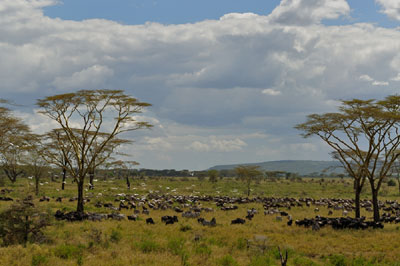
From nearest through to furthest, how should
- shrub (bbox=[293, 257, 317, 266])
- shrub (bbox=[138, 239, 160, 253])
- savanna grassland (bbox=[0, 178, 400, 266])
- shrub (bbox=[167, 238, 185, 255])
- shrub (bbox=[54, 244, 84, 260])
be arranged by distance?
savanna grassland (bbox=[0, 178, 400, 266]) → shrub (bbox=[54, 244, 84, 260]) → shrub (bbox=[293, 257, 317, 266]) → shrub (bbox=[167, 238, 185, 255]) → shrub (bbox=[138, 239, 160, 253])

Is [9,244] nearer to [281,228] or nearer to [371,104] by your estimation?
[281,228]

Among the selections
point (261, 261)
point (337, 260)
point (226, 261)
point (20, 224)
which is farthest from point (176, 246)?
point (20, 224)

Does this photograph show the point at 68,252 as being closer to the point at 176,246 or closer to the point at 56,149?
the point at 176,246

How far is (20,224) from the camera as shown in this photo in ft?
48.2

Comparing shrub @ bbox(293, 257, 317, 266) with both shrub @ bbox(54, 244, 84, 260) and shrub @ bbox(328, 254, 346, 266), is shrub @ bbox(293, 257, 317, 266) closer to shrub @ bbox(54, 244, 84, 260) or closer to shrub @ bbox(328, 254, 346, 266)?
shrub @ bbox(328, 254, 346, 266)

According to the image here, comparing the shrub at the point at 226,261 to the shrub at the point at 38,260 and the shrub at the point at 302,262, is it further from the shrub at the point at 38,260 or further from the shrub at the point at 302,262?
the shrub at the point at 38,260

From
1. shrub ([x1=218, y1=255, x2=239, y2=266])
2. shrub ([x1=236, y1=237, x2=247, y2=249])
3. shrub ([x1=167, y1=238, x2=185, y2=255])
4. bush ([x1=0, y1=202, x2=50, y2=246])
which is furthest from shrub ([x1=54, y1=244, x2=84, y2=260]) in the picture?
shrub ([x1=236, y1=237, x2=247, y2=249])

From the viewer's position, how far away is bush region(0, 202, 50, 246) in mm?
14297

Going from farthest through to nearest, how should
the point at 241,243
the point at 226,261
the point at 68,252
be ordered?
the point at 241,243, the point at 68,252, the point at 226,261

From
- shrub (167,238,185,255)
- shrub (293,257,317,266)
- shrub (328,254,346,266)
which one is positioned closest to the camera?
shrub (293,257,317,266)

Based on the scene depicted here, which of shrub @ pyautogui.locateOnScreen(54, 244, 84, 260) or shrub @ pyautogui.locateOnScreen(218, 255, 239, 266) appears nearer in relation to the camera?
shrub @ pyautogui.locateOnScreen(218, 255, 239, 266)

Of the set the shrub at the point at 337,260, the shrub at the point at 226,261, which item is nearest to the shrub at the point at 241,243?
the shrub at the point at 226,261

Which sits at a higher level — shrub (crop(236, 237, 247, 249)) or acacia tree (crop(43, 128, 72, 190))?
acacia tree (crop(43, 128, 72, 190))

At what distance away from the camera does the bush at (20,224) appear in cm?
1430
